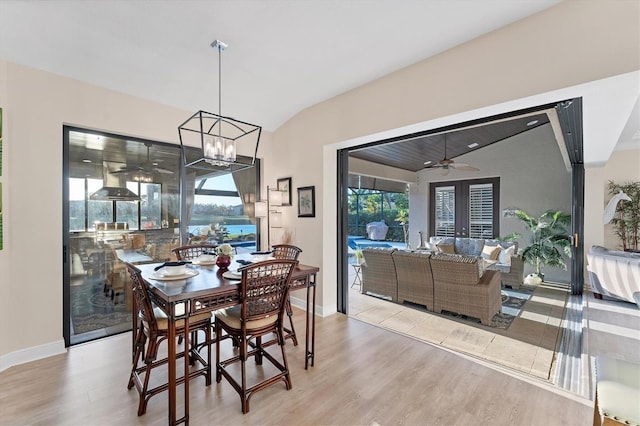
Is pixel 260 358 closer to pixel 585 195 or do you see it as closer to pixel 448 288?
pixel 448 288

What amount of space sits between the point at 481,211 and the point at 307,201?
5.74 metres

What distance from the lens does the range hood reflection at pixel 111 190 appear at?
322cm

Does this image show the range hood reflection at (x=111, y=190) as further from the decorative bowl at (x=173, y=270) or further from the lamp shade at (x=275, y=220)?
the lamp shade at (x=275, y=220)

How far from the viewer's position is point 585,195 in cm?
548

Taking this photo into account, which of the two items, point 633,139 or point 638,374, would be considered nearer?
point 638,374

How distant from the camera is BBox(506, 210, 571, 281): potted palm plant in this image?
5699mm

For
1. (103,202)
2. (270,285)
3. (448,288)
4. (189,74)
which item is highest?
(189,74)

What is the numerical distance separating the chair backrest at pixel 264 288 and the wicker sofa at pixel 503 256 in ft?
15.2

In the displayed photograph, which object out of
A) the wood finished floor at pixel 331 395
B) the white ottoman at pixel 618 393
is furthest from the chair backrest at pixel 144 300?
the white ottoman at pixel 618 393

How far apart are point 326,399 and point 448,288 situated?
8.25 ft

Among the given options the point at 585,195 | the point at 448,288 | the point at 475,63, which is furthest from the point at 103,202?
the point at 585,195

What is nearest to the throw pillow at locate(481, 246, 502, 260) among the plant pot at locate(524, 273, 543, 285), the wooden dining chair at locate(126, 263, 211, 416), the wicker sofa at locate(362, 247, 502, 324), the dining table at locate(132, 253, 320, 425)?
the plant pot at locate(524, 273, 543, 285)

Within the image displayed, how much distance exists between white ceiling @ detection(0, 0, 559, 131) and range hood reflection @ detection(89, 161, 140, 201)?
97 centimetres

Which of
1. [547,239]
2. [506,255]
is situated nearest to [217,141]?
[506,255]
